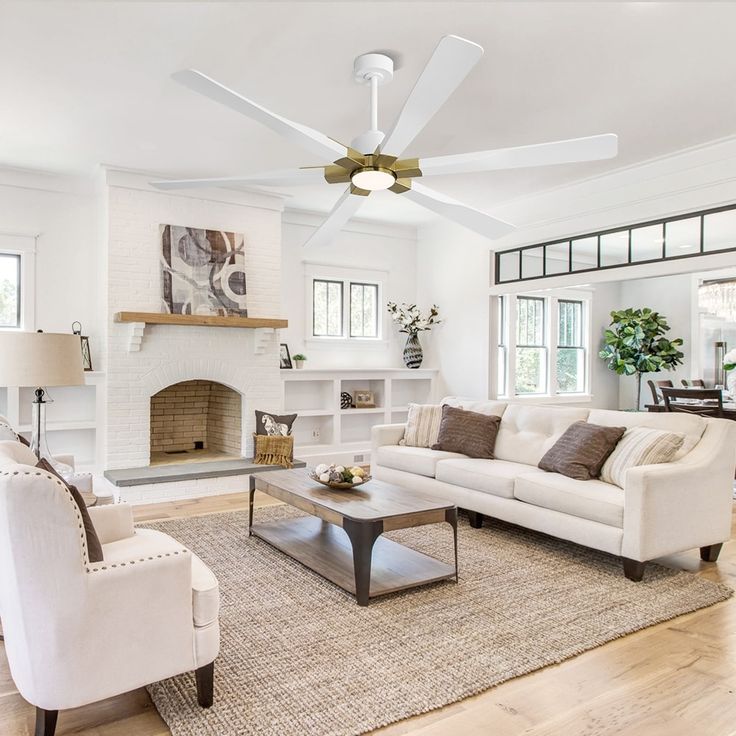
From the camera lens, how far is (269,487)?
154 inches

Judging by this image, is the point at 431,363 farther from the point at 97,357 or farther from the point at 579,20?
the point at 579,20

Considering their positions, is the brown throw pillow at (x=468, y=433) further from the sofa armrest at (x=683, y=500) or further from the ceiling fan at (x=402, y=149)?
the ceiling fan at (x=402, y=149)

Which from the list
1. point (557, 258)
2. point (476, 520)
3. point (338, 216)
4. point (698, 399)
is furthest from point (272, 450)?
point (698, 399)

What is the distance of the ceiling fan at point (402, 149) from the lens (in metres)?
2.40

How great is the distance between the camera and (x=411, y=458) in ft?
16.0

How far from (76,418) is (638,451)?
15.2ft

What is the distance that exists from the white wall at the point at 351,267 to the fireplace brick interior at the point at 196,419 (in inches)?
37.6

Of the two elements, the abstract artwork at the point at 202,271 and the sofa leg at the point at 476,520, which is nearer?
the sofa leg at the point at 476,520

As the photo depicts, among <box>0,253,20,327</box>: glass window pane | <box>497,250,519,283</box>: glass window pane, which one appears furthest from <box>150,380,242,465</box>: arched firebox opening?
<box>497,250,519,283</box>: glass window pane

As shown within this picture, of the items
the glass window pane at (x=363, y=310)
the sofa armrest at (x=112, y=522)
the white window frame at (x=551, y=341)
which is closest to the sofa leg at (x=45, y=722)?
the sofa armrest at (x=112, y=522)

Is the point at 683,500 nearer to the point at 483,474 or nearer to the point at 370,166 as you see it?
the point at 483,474

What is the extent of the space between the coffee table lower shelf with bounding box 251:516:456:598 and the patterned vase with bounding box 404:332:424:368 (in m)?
3.38

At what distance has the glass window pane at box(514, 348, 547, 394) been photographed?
25.0 ft

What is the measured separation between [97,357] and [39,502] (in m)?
4.22
